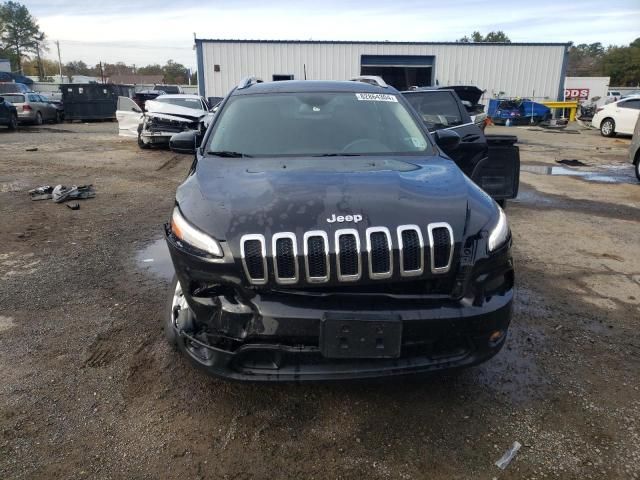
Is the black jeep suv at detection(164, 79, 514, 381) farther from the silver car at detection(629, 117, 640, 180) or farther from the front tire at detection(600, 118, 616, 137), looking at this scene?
the front tire at detection(600, 118, 616, 137)

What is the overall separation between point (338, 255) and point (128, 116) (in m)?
15.6

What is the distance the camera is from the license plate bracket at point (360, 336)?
7.31ft

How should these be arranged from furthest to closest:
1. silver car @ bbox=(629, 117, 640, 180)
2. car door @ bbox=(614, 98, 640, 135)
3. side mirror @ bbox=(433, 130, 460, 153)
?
1. car door @ bbox=(614, 98, 640, 135)
2. silver car @ bbox=(629, 117, 640, 180)
3. side mirror @ bbox=(433, 130, 460, 153)

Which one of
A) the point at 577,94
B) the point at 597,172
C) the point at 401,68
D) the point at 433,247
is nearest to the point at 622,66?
the point at 577,94

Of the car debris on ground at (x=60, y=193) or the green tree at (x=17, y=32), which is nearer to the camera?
the car debris on ground at (x=60, y=193)

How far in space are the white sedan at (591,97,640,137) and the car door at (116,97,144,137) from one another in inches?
700

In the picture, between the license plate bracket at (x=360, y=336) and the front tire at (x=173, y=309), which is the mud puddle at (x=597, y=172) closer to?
the license plate bracket at (x=360, y=336)

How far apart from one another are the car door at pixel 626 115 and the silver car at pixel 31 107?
2509 cm

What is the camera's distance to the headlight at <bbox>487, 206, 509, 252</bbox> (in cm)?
252

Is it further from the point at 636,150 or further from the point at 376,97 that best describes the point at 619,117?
the point at 376,97

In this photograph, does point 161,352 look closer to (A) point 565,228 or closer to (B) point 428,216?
(B) point 428,216

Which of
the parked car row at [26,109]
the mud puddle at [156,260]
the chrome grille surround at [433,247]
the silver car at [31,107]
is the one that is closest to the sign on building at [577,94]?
the parked car row at [26,109]

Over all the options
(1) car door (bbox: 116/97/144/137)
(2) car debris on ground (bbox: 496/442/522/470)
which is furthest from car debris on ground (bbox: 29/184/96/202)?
(1) car door (bbox: 116/97/144/137)

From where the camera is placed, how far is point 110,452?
7.82 feet
